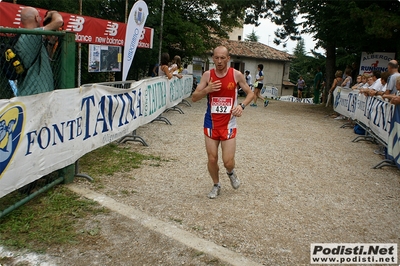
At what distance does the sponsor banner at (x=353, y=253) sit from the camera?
3573 mm

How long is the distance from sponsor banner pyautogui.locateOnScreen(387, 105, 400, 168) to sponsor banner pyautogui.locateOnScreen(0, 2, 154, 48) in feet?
24.6

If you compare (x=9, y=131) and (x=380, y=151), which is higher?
(x=9, y=131)

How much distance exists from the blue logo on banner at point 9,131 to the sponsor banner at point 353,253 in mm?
3106

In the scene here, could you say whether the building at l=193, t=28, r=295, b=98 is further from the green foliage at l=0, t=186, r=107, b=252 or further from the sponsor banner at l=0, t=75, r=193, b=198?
the green foliage at l=0, t=186, r=107, b=252

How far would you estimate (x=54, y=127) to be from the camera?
175 inches

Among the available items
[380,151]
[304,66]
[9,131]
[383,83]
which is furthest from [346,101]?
[304,66]

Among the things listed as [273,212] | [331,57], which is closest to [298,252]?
[273,212]

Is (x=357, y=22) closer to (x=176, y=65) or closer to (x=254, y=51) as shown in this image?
(x=176, y=65)

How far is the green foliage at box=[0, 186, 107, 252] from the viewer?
355 cm

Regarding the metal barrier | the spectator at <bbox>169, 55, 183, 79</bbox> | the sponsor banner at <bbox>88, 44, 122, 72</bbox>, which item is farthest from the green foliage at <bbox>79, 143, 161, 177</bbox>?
the spectator at <bbox>169, 55, 183, 79</bbox>

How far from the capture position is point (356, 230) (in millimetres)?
4238

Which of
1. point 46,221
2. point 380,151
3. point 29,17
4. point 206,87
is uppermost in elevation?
point 29,17

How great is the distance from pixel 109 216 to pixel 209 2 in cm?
1717

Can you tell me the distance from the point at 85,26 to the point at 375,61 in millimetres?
11707
